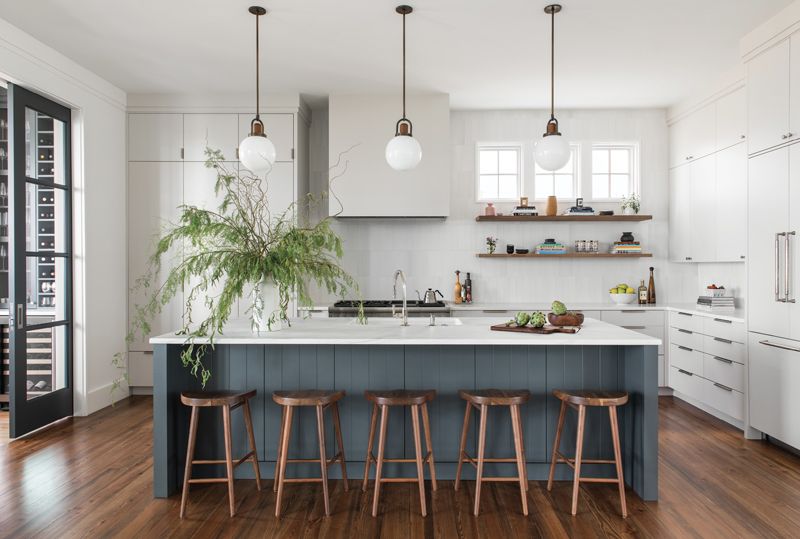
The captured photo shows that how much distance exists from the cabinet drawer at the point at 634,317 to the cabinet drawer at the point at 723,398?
0.78 m

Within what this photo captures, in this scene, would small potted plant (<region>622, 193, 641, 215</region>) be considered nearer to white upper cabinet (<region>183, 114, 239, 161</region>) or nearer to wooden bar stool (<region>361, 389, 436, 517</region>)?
wooden bar stool (<region>361, 389, 436, 517</region>)

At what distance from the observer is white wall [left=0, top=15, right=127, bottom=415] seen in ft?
15.6

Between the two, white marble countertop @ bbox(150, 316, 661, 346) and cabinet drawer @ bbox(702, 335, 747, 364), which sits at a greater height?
white marble countertop @ bbox(150, 316, 661, 346)

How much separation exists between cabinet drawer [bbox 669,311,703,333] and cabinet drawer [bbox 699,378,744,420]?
0.47 m

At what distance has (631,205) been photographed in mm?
5949

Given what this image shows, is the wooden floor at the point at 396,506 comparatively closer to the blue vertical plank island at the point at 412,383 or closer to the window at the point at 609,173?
the blue vertical plank island at the point at 412,383

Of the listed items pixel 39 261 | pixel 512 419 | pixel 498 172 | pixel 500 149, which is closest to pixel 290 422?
pixel 512 419

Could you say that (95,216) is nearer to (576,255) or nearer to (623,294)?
(576,255)

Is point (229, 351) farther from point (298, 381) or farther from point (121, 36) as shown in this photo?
point (121, 36)

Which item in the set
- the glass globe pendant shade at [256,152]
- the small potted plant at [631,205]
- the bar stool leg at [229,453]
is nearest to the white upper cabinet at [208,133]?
the glass globe pendant shade at [256,152]

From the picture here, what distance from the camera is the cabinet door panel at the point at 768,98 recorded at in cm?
A: 379

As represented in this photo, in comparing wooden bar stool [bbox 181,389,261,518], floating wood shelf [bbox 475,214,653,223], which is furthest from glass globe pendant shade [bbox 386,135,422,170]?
floating wood shelf [bbox 475,214,653,223]

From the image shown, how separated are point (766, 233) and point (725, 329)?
932mm

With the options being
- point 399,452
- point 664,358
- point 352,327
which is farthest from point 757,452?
point 352,327
